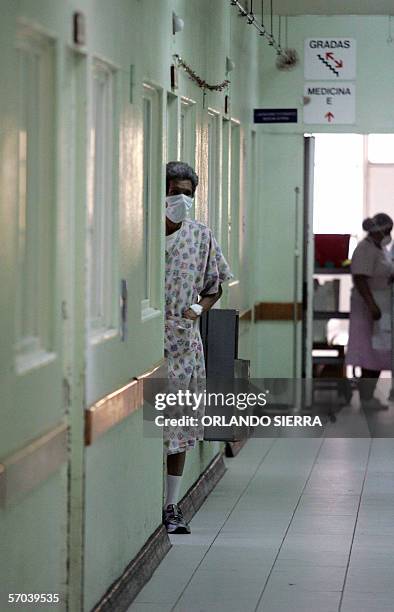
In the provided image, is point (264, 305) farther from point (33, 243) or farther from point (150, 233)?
point (33, 243)

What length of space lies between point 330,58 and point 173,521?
6.04 m

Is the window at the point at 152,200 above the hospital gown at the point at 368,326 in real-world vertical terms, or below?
above

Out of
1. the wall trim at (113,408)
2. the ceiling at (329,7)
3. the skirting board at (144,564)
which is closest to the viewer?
the wall trim at (113,408)

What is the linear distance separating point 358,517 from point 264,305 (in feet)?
15.9

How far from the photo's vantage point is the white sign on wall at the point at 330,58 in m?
12.1

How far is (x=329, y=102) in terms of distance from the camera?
12180 millimetres

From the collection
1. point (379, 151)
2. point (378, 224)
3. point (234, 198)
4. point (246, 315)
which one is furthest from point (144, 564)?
point (379, 151)

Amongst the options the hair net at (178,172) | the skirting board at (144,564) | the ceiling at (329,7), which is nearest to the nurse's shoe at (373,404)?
the ceiling at (329,7)

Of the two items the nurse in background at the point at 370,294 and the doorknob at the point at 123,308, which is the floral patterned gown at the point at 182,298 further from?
the nurse in background at the point at 370,294

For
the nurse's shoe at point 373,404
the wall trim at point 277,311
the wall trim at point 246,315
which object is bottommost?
the nurse's shoe at point 373,404

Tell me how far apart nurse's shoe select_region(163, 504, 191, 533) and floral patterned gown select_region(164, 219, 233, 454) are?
304 millimetres

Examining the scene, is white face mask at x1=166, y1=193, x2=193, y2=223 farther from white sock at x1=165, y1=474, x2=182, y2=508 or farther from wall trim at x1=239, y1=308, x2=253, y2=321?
wall trim at x1=239, y1=308, x2=253, y2=321

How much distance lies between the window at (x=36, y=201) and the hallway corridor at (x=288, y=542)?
5.67ft

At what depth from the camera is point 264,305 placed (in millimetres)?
12500
